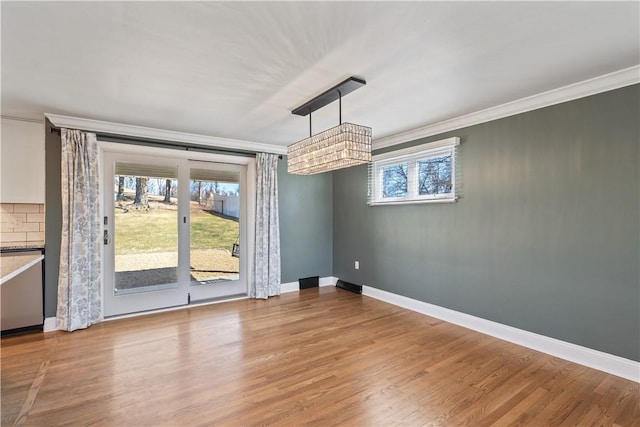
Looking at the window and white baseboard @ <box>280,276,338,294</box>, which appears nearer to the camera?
the window

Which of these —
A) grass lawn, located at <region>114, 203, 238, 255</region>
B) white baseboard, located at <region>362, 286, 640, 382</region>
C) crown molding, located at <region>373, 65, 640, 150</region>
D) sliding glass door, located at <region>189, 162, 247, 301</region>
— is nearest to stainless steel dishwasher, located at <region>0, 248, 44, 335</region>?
grass lawn, located at <region>114, 203, 238, 255</region>

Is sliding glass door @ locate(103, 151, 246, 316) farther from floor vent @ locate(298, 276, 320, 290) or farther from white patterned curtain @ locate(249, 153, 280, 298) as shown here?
floor vent @ locate(298, 276, 320, 290)

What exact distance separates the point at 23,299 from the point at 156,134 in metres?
2.31

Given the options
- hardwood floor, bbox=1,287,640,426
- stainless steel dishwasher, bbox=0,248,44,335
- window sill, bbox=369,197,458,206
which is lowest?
hardwood floor, bbox=1,287,640,426

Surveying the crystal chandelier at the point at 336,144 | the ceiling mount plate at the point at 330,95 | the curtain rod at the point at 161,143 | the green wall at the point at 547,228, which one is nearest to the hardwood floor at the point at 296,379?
the green wall at the point at 547,228

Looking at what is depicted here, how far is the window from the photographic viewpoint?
144 inches

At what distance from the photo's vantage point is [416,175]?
4.06m

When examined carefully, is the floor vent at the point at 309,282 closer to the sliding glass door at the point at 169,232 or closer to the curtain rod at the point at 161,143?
the sliding glass door at the point at 169,232

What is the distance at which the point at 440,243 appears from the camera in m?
3.73

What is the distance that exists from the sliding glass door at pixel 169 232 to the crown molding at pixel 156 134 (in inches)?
11.7

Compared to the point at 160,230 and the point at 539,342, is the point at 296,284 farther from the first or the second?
the point at 539,342

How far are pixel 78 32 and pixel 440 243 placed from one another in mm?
3797

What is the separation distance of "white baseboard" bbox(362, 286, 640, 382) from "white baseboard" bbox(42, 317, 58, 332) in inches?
165

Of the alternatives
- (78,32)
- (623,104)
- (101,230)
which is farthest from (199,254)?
(623,104)
